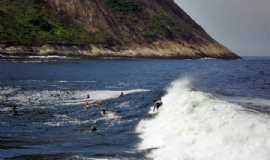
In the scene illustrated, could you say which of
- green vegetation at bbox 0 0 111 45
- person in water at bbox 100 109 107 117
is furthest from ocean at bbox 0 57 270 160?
green vegetation at bbox 0 0 111 45

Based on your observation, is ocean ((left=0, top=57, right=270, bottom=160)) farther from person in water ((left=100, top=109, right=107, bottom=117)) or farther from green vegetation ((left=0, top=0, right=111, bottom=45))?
green vegetation ((left=0, top=0, right=111, bottom=45))

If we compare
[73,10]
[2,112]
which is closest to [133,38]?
[73,10]

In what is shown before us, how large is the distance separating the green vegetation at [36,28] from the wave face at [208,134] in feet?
415

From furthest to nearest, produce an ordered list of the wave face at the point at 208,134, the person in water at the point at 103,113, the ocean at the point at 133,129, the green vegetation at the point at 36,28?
the green vegetation at the point at 36,28 → the person in water at the point at 103,113 → the ocean at the point at 133,129 → the wave face at the point at 208,134

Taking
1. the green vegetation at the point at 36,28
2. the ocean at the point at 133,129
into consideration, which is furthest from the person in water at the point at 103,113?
the green vegetation at the point at 36,28

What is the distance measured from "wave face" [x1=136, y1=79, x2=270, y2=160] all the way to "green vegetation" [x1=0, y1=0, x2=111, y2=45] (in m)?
126

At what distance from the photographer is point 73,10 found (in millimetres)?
190000

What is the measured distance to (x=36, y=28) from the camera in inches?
6806

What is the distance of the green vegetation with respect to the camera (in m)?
163

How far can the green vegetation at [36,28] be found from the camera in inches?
6432

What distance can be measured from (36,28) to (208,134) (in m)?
151

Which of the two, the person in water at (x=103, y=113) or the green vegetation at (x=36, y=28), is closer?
the person in water at (x=103, y=113)

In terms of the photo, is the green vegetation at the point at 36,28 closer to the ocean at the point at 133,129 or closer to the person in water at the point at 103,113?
the ocean at the point at 133,129

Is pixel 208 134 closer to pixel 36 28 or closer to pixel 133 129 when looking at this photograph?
pixel 133 129
